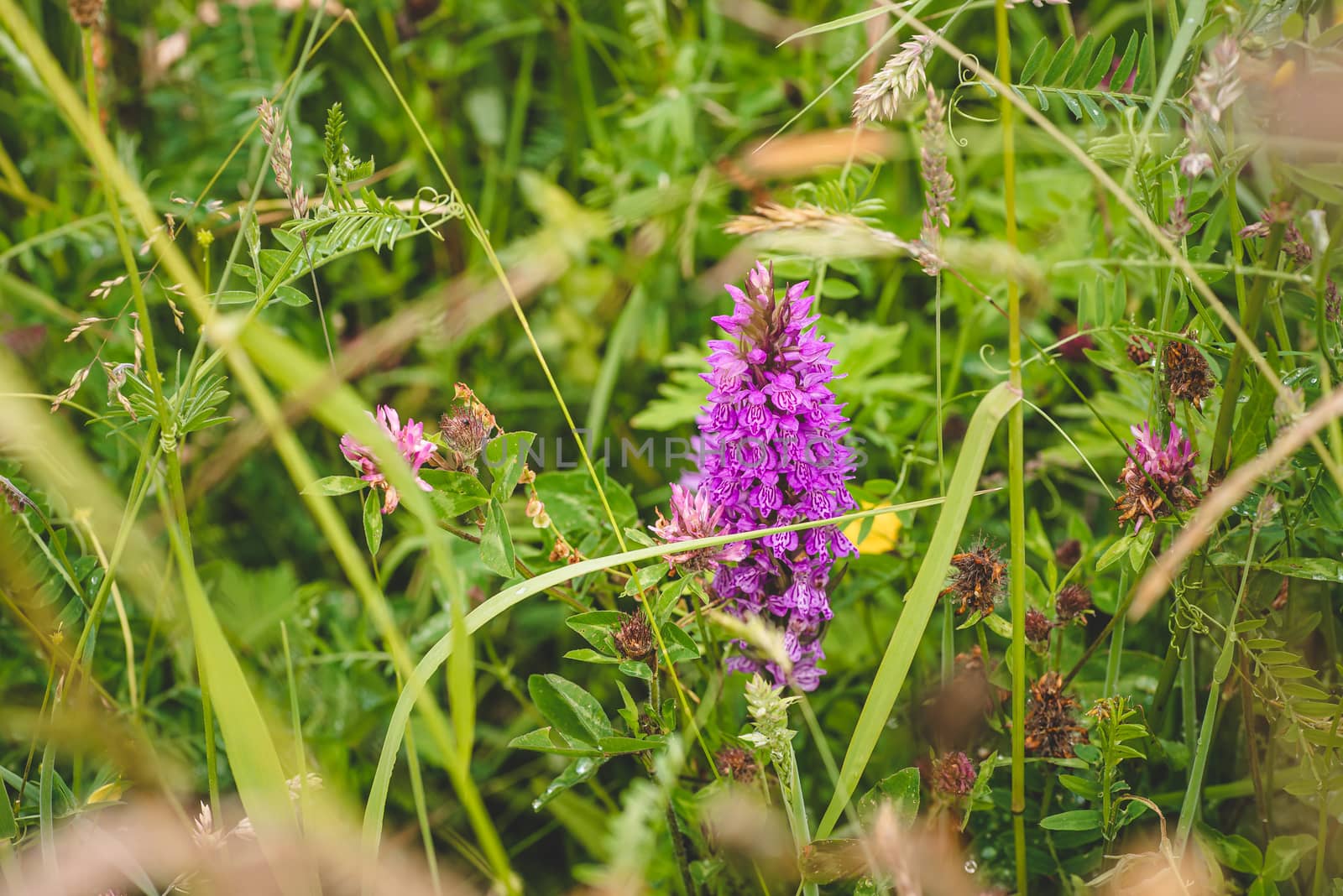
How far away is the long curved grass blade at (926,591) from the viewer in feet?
2.62

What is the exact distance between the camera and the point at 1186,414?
94 centimetres

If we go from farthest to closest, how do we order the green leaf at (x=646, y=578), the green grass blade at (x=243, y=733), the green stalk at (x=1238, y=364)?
the green leaf at (x=646, y=578) < the green stalk at (x=1238, y=364) < the green grass blade at (x=243, y=733)

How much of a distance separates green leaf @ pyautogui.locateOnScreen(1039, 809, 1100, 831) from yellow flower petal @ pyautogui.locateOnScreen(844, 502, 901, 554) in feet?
1.25

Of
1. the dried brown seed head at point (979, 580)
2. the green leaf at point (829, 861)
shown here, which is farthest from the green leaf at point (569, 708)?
the dried brown seed head at point (979, 580)

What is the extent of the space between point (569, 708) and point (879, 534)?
484 mm

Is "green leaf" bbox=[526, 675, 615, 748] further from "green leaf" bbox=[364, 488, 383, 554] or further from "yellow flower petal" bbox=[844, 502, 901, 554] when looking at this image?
"yellow flower petal" bbox=[844, 502, 901, 554]

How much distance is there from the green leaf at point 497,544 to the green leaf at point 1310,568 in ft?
2.24

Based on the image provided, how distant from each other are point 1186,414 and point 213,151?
5.57 ft

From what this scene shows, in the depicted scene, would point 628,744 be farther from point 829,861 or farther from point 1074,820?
point 1074,820

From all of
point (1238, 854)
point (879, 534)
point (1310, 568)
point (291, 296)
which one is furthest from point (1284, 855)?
point (291, 296)

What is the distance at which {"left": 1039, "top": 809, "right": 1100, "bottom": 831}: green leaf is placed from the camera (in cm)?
92

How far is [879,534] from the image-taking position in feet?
4.17

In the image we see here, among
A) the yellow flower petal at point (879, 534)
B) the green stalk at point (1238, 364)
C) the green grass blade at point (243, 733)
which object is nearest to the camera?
the green grass blade at point (243, 733)

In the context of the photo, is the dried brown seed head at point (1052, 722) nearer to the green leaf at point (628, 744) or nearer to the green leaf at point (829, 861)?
the green leaf at point (829, 861)
